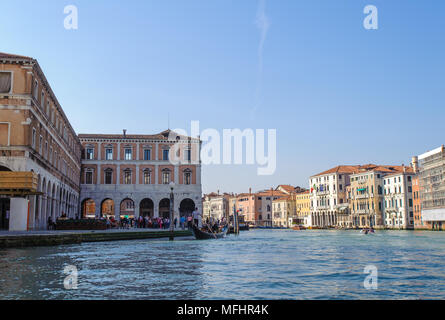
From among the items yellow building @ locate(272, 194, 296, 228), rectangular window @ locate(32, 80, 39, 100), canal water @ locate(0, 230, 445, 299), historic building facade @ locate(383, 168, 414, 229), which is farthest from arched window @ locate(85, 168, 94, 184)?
yellow building @ locate(272, 194, 296, 228)

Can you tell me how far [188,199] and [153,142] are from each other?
7.32 metres

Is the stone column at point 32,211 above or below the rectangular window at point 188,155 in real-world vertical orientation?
below

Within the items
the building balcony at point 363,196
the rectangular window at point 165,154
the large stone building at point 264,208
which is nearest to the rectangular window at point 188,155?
the rectangular window at point 165,154

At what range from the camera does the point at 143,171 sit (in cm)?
4841

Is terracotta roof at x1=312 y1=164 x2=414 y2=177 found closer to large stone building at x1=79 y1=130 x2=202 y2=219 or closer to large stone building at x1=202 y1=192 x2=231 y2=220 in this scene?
large stone building at x1=202 y1=192 x2=231 y2=220

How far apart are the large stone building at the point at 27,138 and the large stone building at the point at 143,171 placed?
668 inches

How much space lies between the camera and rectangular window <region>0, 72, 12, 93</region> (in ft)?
76.5

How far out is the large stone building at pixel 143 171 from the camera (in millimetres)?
47875

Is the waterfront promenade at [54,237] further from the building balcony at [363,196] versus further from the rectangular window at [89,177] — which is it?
the building balcony at [363,196]

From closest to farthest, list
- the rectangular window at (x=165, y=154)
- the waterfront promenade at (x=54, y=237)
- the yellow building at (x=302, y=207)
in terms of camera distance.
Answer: the waterfront promenade at (x=54, y=237), the rectangular window at (x=165, y=154), the yellow building at (x=302, y=207)

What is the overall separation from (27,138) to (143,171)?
2577 cm

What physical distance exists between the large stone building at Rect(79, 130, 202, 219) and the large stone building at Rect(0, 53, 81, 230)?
1696 centimetres

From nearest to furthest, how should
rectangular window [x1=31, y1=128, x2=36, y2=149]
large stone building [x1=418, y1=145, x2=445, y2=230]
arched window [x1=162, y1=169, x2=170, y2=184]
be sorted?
rectangular window [x1=31, y1=128, x2=36, y2=149]
arched window [x1=162, y1=169, x2=170, y2=184]
large stone building [x1=418, y1=145, x2=445, y2=230]
